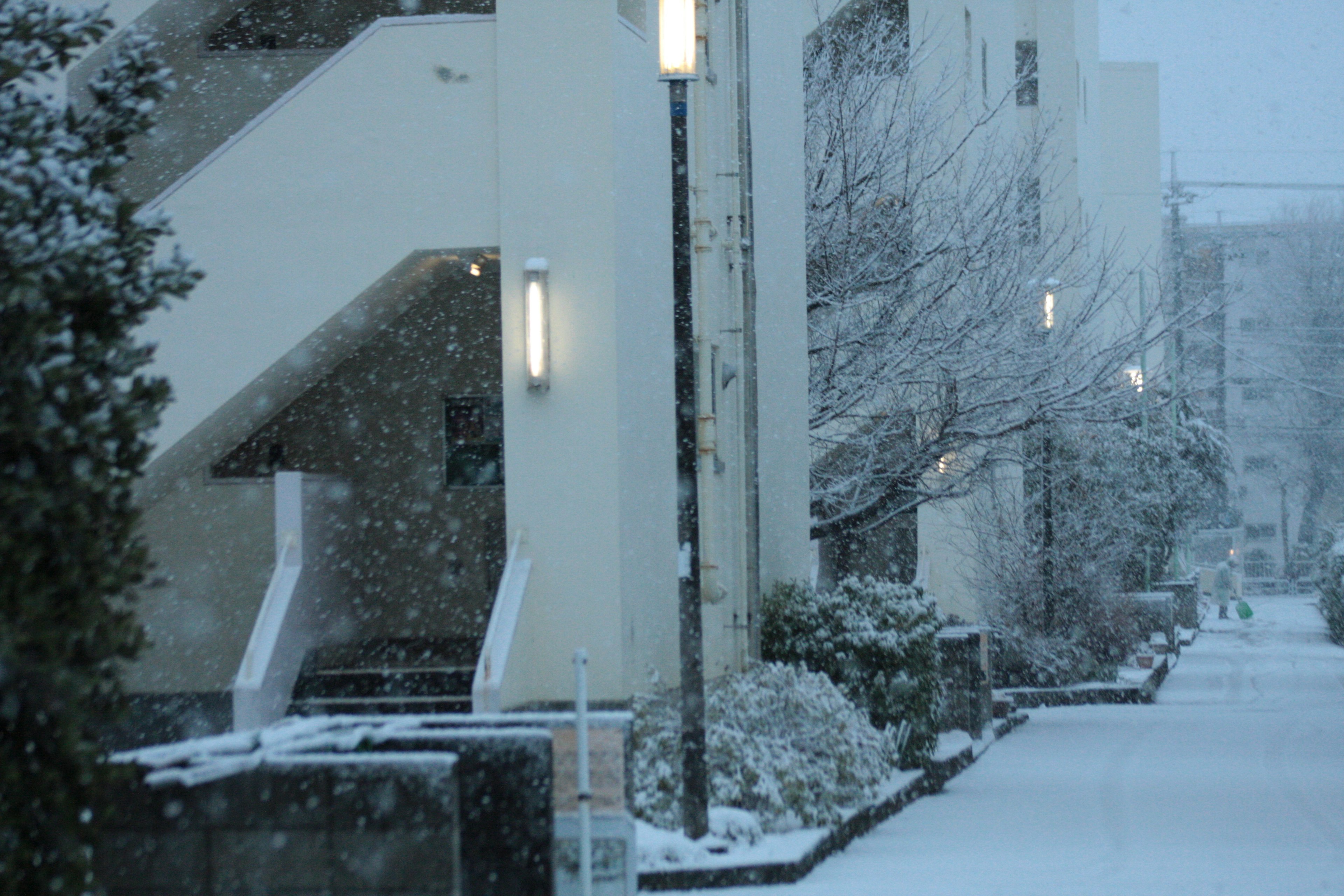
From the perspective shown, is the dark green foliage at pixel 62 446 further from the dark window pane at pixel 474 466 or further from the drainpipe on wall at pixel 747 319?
the dark window pane at pixel 474 466

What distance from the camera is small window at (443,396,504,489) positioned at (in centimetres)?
1524

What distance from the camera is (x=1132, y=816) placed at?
465 inches

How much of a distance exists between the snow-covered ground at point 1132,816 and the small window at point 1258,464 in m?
50.9

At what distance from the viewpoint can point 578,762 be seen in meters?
6.46

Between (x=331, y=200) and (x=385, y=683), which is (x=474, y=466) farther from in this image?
(x=331, y=200)

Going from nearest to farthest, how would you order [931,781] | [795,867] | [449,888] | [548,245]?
1. [449,888]
2. [795,867]
3. [548,245]
4. [931,781]

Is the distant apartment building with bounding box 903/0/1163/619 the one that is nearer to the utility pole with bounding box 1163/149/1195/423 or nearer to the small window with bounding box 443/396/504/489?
the utility pole with bounding box 1163/149/1195/423

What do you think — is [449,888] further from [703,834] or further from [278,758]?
[703,834]

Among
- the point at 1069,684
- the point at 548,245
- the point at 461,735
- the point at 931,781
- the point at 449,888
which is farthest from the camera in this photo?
the point at 1069,684

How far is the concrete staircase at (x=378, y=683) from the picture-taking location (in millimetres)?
12672

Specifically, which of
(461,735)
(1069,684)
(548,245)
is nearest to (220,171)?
(548,245)

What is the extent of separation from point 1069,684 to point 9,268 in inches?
870

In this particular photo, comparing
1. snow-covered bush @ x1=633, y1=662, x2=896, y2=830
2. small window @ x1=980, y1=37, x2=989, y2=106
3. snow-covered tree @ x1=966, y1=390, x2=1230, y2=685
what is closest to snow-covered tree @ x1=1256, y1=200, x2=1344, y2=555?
snow-covered tree @ x1=966, y1=390, x2=1230, y2=685

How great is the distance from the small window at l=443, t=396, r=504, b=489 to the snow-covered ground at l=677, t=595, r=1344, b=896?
5.18 metres
